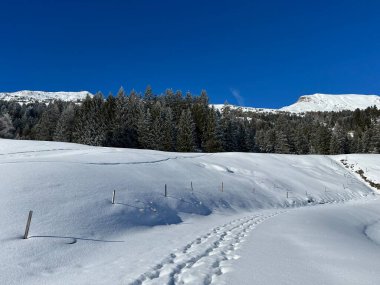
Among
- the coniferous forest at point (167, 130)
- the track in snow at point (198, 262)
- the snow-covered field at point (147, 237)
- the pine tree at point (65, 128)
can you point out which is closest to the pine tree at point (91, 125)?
the coniferous forest at point (167, 130)

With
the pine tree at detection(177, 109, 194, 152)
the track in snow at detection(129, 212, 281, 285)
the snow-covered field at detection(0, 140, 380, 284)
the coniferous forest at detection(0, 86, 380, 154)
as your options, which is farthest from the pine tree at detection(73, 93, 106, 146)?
the track in snow at detection(129, 212, 281, 285)

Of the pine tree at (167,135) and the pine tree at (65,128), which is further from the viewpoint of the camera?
the pine tree at (65,128)

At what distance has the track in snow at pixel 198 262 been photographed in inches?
348

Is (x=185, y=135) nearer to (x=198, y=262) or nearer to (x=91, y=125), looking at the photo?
(x=91, y=125)

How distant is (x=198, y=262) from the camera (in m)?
10.6

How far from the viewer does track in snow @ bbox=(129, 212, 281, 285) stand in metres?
8.83

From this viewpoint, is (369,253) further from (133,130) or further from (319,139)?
(319,139)

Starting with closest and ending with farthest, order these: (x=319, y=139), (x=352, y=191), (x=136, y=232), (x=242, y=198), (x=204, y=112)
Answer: (x=136, y=232) < (x=242, y=198) < (x=352, y=191) < (x=204, y=112) < (x=319, y=139)

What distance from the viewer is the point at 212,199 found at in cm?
2847

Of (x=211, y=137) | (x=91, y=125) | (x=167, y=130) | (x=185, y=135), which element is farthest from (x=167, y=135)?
(x=91, y=125)

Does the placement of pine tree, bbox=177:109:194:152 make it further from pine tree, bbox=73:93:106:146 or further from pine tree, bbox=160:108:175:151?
pine tree, bbox=73:93:106:146

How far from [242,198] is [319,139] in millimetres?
78980

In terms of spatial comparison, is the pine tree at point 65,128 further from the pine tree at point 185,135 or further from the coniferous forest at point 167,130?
the pine tree at point 185,135

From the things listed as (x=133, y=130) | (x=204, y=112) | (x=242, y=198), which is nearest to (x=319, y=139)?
(x=204, y=112)
